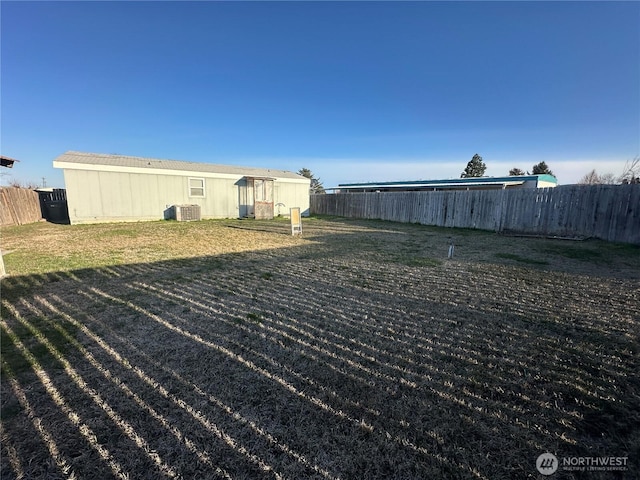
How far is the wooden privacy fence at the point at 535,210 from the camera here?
8.40m

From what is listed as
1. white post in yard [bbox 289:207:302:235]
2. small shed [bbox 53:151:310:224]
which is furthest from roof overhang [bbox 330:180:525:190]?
white post in yard [bbox 289:207:302:235]

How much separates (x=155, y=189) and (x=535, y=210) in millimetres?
16998

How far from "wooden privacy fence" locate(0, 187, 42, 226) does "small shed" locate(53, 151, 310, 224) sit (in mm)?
2333

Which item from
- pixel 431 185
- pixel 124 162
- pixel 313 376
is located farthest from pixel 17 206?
pixel 431 185

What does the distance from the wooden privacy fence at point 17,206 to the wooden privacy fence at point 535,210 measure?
17760 millimetres

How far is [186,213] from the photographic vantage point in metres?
14.4

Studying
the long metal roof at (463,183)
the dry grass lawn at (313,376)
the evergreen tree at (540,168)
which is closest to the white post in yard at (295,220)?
the dry grass lawn at (313,376)

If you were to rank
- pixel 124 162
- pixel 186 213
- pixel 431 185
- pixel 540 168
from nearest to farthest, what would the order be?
pixel 124 162 < pixel 186 213 < pixel 431 185 < pixel 540 168

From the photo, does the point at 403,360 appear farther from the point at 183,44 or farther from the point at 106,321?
the point at 183,44

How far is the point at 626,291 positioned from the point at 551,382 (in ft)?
Result: 11.4

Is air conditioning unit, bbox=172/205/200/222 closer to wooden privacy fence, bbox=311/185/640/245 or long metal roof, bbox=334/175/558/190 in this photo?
wooden privacy fence, bbox=311/185/640/245

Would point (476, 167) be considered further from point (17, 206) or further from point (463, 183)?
point (17, 206)

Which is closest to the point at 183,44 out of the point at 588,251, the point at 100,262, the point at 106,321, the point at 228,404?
the point at 100,262

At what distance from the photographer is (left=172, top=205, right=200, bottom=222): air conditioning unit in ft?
46.4
